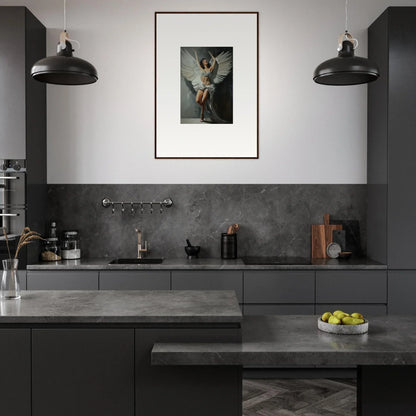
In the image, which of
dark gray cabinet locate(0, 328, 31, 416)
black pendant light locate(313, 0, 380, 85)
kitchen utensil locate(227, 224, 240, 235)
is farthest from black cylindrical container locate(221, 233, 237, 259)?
dark gray cabinet locate(0, 328, 31, 416)

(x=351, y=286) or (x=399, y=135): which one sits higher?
(x=399, y=135)

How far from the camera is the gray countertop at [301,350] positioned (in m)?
2.35

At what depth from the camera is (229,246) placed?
5.05 m

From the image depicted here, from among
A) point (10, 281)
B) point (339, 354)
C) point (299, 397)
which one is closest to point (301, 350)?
point (339, 354)

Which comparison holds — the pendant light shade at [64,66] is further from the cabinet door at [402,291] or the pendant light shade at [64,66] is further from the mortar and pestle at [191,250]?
the cabinet door at [402,291]

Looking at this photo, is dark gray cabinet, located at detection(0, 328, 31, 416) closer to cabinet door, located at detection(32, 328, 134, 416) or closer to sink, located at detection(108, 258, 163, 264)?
cabinet door, located at detection(32, 328, 134, 416)

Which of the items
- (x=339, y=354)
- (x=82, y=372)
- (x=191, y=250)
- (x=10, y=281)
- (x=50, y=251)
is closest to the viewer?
(x=339, y=354)

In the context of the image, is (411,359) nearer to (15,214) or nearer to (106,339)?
(106,339)

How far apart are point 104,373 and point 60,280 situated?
2.09 m

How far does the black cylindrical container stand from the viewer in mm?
5043

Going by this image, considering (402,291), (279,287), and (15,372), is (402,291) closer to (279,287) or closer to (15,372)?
(279,287)

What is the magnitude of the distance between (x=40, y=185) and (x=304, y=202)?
8.45ft

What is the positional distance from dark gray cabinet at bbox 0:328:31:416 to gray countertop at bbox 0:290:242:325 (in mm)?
86

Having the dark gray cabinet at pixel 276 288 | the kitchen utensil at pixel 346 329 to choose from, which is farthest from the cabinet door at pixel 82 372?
the dark gray cabinet at pixel 276 288
